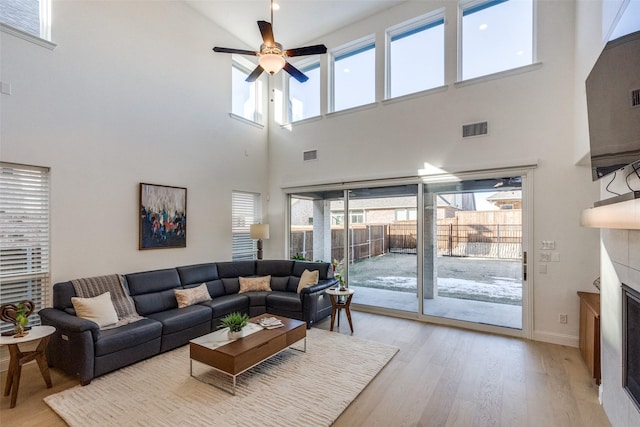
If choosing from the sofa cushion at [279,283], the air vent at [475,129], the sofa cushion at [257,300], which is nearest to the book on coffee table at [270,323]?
the sofa cushion at [257,300]

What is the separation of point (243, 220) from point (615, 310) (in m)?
5.53

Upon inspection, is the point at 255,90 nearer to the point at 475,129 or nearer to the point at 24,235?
the point at 475,129

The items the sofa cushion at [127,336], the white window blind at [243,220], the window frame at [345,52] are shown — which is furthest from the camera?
the white window blind at [243,220]

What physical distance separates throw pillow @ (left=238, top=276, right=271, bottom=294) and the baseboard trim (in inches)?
158

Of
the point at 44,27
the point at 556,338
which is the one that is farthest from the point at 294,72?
the point at 556,338

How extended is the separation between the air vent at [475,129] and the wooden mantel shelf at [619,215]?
2.33 m

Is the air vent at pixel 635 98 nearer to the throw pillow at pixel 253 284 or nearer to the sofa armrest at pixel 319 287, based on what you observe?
the sofa armrest at pixel 319 287

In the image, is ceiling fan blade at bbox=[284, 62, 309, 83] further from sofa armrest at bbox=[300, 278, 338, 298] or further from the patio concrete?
the patio concrete

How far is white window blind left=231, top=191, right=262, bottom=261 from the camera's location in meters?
5.95

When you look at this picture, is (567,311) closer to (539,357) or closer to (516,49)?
(539,357)

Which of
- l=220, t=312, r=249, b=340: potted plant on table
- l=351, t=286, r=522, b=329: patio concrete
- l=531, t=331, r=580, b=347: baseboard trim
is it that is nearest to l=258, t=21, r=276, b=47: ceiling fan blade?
l=220, t=312, r=249, b=340: potted plant on table

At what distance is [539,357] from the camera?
11.3ft

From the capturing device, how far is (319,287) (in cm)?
453

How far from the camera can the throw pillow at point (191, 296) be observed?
4160 mm
